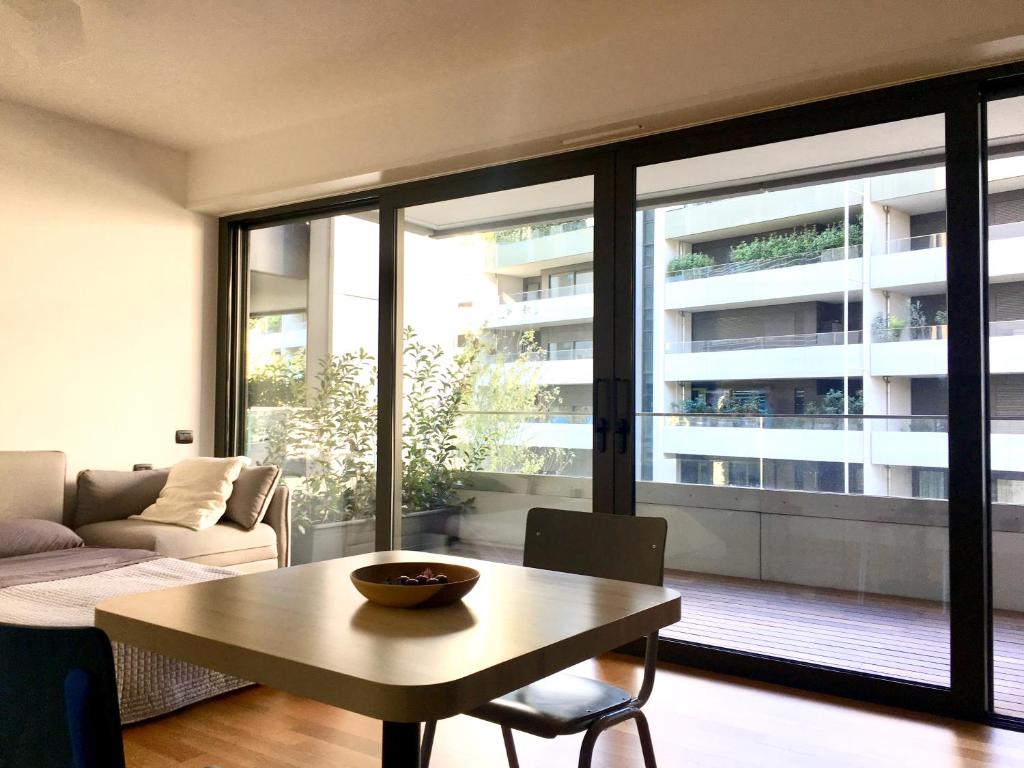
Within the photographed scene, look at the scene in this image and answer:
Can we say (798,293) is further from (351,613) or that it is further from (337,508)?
(337,508)

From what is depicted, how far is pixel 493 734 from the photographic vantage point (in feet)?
9.39

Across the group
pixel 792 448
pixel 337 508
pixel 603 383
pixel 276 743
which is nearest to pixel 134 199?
pixel 337 508

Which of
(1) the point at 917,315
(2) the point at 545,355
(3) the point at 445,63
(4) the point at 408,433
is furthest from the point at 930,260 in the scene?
(4) the point at 408,433

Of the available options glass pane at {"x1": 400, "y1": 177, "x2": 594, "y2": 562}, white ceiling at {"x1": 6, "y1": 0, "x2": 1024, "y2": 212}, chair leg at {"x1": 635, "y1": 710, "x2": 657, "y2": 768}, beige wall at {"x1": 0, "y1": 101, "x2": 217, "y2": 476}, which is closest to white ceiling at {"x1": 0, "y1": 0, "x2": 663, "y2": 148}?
white ceiling at {"x1": 6, "y1": 0, "x2": 1024, "y2": 212}

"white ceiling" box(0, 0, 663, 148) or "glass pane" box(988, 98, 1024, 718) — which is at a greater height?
"white ceiling" box(0, 0, 663, 148)

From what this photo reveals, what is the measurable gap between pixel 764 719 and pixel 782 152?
227 centimetres

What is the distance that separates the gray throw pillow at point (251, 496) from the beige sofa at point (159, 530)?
5 centimetres

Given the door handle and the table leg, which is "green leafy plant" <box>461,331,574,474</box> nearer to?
the door handle

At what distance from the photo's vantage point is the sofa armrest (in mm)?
4762

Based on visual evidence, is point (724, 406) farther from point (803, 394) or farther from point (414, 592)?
point (414, 592)

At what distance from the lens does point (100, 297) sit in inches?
195

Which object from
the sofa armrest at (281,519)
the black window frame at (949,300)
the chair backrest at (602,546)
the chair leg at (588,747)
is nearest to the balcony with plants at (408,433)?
the black window frame at (949,300)

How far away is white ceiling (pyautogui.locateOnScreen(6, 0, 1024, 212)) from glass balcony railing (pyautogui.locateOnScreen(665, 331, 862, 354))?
962 millimetres

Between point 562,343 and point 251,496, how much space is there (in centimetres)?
199
